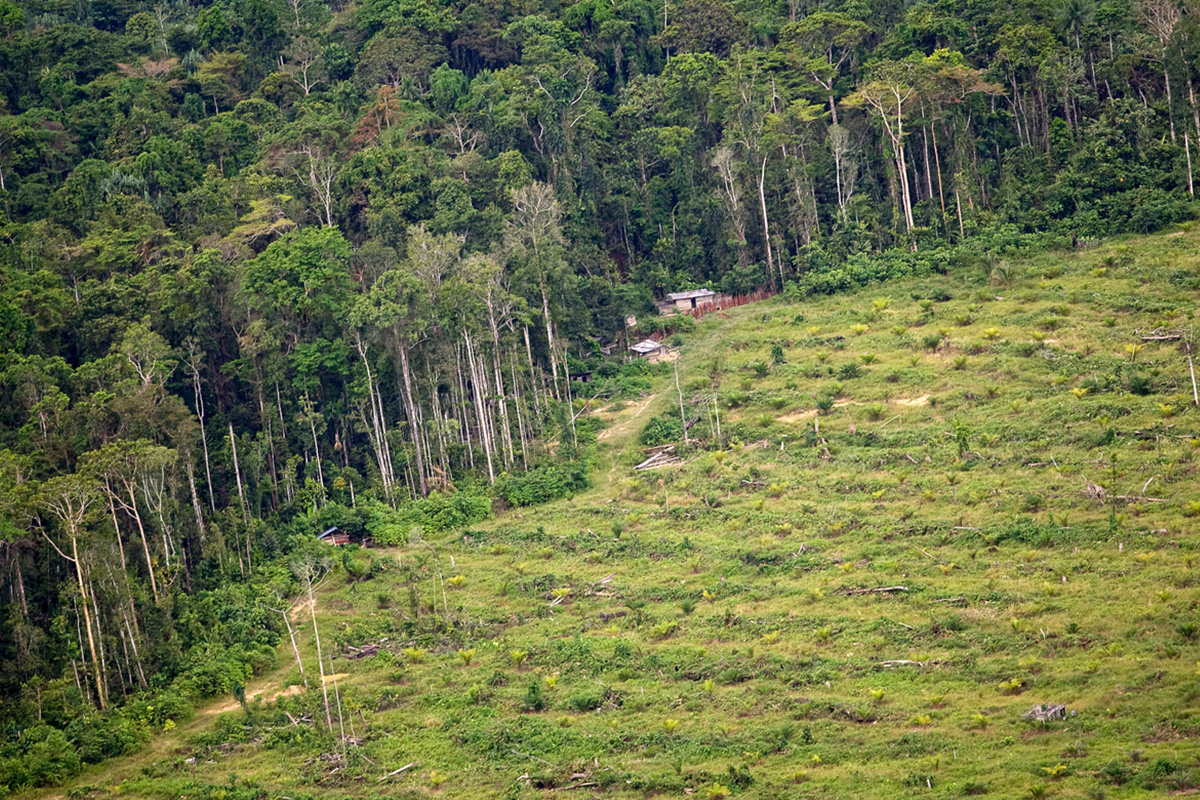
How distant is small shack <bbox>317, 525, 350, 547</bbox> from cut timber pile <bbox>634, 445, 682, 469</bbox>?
31.9ft

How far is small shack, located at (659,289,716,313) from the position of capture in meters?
57.4

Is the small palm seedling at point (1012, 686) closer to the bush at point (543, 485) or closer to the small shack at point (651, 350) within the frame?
the bush at point (543, 485)

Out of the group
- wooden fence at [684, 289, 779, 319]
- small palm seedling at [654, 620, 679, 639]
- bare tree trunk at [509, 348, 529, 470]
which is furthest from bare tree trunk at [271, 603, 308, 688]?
wooden fence at [684, 289, 779, 319]

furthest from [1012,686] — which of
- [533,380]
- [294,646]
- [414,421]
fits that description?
[533,380]

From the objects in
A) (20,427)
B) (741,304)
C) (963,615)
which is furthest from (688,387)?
(20,427)

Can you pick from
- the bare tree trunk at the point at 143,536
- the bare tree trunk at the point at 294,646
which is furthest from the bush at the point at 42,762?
the bare tree trunk at the point at 143,536

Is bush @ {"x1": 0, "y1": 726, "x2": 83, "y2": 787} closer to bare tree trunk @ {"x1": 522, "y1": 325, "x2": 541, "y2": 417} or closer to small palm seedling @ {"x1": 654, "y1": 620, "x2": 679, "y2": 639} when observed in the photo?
small palm seedling @ {"x1": 654, "y1": 620, "x2": 679, "y2": 639}

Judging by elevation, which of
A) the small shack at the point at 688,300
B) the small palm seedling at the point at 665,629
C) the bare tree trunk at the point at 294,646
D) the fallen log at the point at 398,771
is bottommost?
the fallen log at the point at 398,771

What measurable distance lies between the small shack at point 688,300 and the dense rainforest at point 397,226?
0.88 m

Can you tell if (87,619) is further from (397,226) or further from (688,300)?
(688,300)

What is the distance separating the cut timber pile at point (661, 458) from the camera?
153ft

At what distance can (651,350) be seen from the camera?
5428 centimetres

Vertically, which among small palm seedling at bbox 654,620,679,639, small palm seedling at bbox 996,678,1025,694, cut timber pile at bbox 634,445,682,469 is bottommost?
small palm seedling at bbox 996,678,1025,694

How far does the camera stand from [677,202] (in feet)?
201
